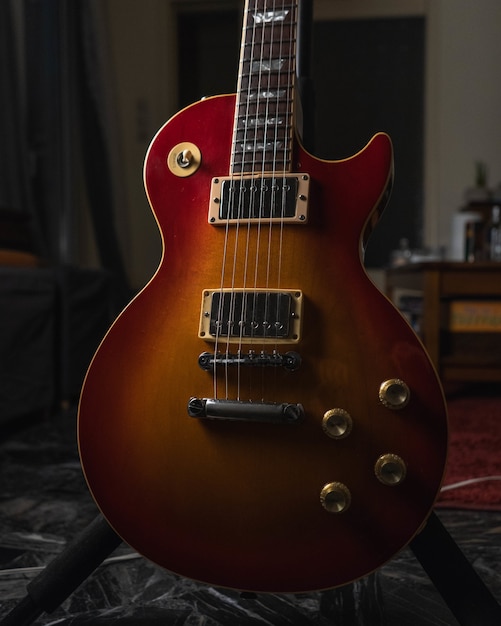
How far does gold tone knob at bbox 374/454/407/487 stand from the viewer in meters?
0.58

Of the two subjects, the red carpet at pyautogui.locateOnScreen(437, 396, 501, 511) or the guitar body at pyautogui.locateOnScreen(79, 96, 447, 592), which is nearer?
the guitar body at pyautogui.locateOnScreen(79, 96, 447, 592)

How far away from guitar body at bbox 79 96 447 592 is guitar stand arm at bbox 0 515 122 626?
31 mm

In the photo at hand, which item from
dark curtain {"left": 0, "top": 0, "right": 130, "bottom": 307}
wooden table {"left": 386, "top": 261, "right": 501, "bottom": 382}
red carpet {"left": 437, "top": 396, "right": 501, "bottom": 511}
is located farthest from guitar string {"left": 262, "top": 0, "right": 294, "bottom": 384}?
dark curtain {"left": 0, "top": 0, "right": 130, "bottom": 307}

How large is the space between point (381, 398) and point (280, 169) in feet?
0.88

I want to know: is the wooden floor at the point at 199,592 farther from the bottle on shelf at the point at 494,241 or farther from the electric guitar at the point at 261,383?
the bottle on shelf at the point at 494,241

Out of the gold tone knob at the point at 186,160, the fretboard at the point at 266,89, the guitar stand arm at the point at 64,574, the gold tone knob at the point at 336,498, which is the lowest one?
the guitar stand arm at the point at 64,574

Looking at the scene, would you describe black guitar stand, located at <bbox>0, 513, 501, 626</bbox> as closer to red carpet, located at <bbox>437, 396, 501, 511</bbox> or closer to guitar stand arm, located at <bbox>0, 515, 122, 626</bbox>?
guitar stand arm, located at <bbox>0, 515, 122, 626</bbox>

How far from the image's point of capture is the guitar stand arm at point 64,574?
25.1 inches

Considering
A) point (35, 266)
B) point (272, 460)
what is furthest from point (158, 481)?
point (35, 266)

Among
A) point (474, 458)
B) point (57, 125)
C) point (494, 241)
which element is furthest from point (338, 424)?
point (57, 125)

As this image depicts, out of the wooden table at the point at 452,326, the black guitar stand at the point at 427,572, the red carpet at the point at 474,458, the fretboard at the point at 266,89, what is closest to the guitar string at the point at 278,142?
the fretboard at the point at 266,89

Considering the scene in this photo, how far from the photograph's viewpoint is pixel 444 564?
603 millimetres

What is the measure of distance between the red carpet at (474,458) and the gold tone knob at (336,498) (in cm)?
58

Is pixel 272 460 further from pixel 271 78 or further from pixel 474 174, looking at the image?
pixel 474 174
